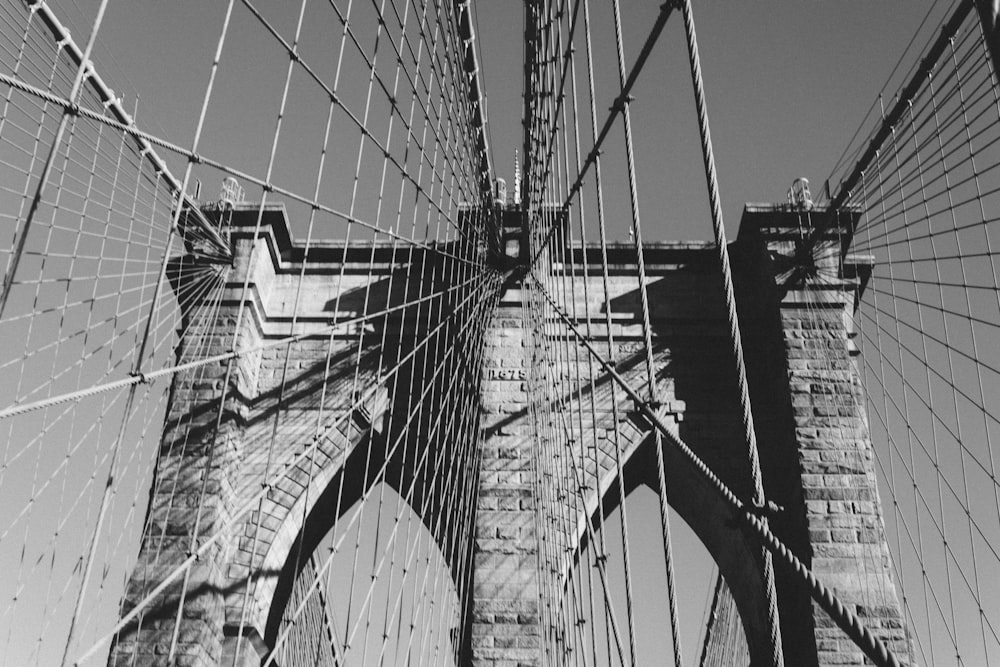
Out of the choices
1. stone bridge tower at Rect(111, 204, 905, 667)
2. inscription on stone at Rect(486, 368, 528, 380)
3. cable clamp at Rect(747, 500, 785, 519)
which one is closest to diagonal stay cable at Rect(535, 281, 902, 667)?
cable clamp at Rect(747, 500, 785, 519)

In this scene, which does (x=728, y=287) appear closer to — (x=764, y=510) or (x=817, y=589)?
(x=764, y=510)

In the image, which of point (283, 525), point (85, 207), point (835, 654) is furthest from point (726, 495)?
point (283, 525)

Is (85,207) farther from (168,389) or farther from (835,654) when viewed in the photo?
(835,654)

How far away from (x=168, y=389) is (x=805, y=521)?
4.68 m

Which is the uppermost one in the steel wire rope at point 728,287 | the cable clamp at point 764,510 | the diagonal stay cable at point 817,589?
the steel wire rope at point 728,287

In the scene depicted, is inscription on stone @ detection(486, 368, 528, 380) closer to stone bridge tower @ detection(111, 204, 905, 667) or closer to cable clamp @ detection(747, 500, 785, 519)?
stone bridge tower @ detection(111, 204, 905, 667)

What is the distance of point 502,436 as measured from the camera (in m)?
6.72

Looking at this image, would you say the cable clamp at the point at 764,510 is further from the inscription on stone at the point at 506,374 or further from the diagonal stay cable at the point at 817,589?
the inscription on stone at the point at 506,374

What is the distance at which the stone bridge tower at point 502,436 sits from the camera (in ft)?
19.3

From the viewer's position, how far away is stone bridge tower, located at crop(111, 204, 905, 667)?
5883mm

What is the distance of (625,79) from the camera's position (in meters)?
3.46

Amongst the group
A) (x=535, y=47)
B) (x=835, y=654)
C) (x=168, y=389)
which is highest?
(x=535, y=47)

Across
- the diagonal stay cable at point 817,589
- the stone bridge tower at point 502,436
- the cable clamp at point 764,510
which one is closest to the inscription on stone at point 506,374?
the stone bridge tower at point 502,436

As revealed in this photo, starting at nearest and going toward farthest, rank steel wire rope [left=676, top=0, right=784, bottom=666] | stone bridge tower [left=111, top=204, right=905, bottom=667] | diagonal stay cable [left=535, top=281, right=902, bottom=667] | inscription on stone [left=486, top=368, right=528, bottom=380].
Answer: diagonal stay cable [left=535, top=281, right=902, bottom=667], steel wire rope [left=676, top=0, right=784, bottom=666], stone bridge tower [left=111, top=204, right=905, bottom=667], inscription on stone [left=486, top=368, right=528, bottom=380]
